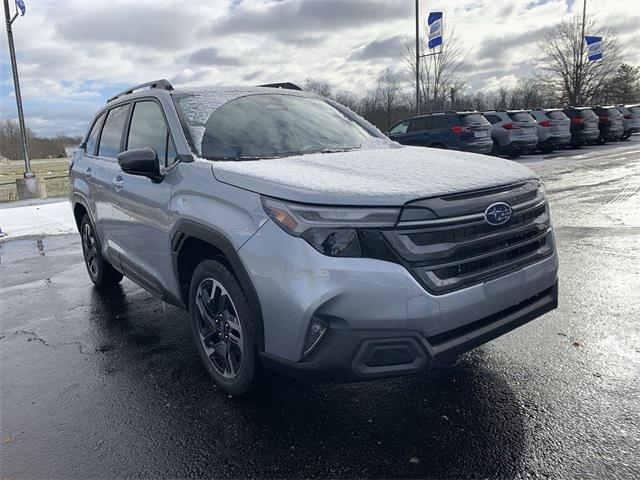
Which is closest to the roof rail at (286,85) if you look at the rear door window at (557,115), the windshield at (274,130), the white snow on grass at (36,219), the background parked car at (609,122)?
the windshield at (274,130)

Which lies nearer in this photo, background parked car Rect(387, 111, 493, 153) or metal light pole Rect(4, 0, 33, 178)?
metal light pole Rect(4, 0, 33, 178)

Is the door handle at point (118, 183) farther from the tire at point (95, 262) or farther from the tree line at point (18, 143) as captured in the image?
the tree line at point (18, 143)

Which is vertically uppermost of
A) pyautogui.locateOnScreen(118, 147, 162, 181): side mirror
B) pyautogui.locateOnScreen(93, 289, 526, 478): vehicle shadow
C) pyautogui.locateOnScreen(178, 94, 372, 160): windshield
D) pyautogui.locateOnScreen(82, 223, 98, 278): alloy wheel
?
pyautogui.locateOnScreen(178, 94, 372, 160): windshield

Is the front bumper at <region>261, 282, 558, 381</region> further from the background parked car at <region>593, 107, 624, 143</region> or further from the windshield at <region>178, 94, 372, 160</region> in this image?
the background parked car at <region>593, 107, 624, 143</region>

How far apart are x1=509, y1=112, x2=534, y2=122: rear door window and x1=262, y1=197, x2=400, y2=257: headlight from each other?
59.5 feet

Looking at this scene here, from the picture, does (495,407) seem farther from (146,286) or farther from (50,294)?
(50,294)

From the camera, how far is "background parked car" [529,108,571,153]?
20500 millimetres

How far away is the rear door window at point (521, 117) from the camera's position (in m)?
18.7

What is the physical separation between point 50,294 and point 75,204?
101 cm

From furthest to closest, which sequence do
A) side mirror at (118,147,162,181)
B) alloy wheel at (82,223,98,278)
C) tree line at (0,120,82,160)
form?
tree line at (0,120,82,160) < alloy wheel at (82,223,98,278) < side mirror at (118,147,162,181)

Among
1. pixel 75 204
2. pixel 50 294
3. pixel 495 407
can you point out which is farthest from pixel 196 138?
pixel 50 294

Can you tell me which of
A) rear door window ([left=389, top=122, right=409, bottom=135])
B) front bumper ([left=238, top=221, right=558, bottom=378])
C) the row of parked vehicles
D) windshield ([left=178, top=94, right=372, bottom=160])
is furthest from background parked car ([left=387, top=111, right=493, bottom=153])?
front bumper ([left=238, top=221, right=558, bottom=378])

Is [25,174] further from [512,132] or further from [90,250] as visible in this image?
[512,132]

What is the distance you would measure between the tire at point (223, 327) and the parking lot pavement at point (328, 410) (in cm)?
17
